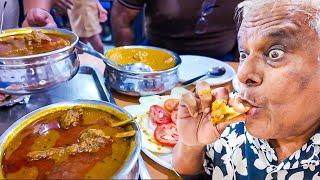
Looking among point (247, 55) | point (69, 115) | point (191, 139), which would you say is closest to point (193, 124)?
point (191, 139)

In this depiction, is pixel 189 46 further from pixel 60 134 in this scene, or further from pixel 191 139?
pixel 60 134

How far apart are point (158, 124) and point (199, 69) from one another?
0.61 m

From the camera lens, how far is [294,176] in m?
1.08

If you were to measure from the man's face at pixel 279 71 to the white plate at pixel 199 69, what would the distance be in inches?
34.8

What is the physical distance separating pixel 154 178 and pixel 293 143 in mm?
460

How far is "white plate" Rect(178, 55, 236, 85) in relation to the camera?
188 centimetres

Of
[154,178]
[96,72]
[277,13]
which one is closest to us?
[277,13]

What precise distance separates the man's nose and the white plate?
0.89 m

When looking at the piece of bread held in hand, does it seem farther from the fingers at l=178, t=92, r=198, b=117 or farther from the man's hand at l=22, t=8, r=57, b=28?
the man's hand at l=22, t=8, r=57, b=28

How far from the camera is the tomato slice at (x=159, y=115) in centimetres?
152

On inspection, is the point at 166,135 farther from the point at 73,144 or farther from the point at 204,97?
the point at 73,144

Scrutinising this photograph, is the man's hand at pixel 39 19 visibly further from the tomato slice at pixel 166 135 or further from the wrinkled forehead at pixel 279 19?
the wrinkled forehead at pixel 279 19

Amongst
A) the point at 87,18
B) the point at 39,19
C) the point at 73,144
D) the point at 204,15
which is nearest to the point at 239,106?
the point at 73,144

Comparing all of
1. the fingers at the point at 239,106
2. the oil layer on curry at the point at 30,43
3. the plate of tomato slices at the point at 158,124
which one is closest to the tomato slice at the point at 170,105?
the plate of tomato slices at the point at 158,124
